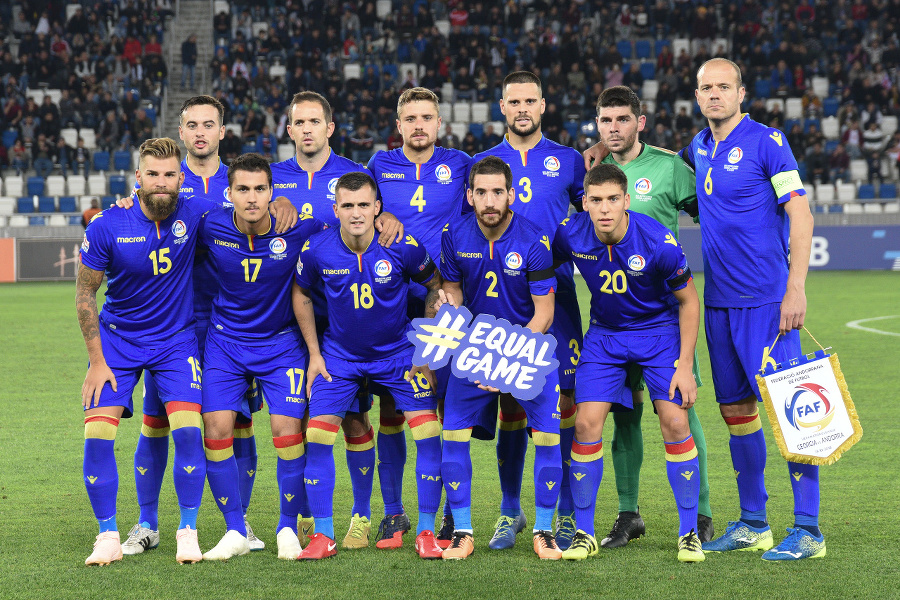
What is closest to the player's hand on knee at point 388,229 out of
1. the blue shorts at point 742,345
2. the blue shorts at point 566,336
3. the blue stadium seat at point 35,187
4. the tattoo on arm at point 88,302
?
the blue shorts at point 566,336

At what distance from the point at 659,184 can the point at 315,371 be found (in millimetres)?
2166

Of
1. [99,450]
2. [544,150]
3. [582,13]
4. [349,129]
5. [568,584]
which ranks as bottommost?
[568,584]

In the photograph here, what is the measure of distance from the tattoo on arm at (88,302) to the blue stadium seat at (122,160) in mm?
20373

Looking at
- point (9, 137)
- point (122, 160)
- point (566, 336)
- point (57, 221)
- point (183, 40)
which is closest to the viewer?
point (566, 336)

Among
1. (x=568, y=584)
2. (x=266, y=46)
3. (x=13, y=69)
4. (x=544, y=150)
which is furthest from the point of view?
(x=266, y=46)

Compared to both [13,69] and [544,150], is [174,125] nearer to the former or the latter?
[13,69]

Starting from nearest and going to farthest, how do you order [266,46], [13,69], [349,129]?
1. [349,129]
2. [13,69]
3. [266,46]

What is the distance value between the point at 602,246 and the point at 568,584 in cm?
170

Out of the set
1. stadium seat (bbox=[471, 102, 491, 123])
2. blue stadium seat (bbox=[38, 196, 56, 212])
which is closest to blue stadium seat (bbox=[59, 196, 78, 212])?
blue stadium seat (bbox=[38, 196, 56, 212])

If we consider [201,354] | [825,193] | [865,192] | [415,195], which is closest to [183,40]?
[825,193]

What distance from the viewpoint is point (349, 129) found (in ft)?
79.5

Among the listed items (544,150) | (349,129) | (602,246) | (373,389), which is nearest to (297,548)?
(373,389)

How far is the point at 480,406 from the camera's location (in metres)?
5.05

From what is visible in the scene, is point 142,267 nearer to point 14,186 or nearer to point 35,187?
point 35,187
